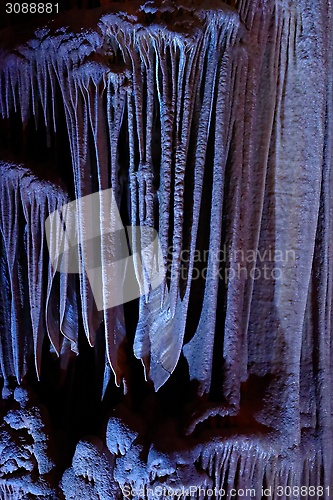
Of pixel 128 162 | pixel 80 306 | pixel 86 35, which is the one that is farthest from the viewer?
pixel 80 306

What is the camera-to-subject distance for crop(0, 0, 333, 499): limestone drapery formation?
1.38m

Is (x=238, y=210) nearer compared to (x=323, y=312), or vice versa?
(x=238, y=210)

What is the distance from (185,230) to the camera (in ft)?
4.65

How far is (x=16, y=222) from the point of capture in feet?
4.97

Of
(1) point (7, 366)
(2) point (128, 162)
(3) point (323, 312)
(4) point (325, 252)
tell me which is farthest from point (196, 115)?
(1) point (7, 366)

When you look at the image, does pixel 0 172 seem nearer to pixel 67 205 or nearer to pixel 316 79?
pixel 67 205

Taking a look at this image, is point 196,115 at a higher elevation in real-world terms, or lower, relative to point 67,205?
higher

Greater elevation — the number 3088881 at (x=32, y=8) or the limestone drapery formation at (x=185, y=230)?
the number 3088881 at (x=32, y=8)

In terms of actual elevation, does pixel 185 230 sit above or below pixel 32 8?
below

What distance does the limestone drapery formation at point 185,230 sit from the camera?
1375 millimetres

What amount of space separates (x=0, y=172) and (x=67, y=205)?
7.5 inches

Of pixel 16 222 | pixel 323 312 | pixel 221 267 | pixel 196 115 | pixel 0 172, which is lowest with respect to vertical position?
pixel 323 312

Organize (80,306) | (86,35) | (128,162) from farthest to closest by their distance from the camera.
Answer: (80,306), (128,162), (86,35)

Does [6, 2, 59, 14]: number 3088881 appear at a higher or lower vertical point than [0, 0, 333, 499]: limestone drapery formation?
higher
